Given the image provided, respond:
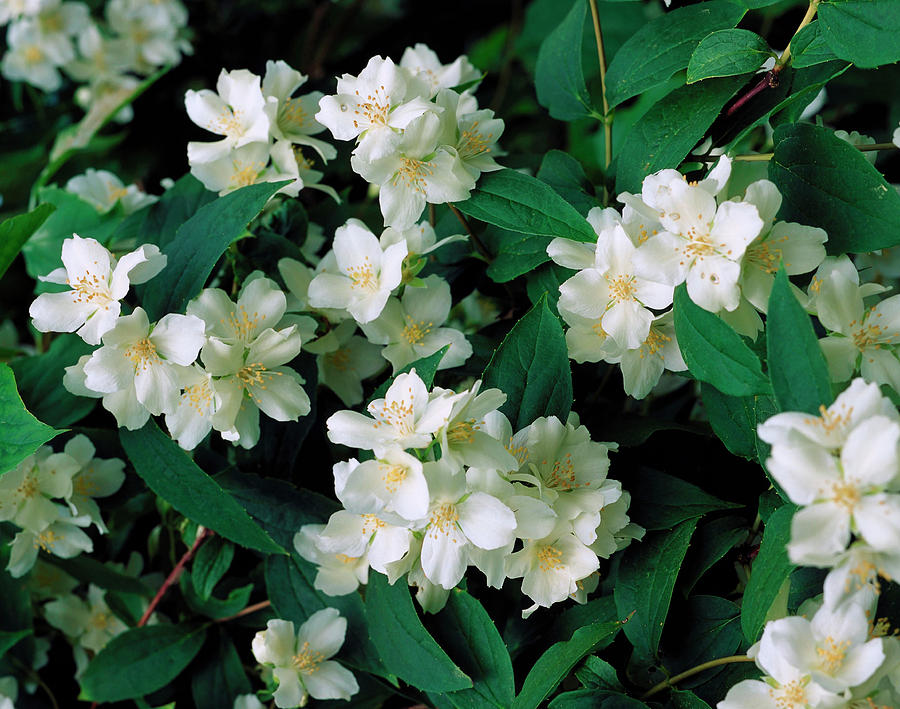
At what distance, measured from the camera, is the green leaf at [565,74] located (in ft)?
3.90

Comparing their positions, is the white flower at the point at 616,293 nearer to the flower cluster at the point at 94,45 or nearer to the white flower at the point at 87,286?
the white flower at the point at 87,286

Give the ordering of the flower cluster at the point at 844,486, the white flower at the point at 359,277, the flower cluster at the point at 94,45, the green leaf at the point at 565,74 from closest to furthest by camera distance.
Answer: the flower cluster at the point at 844,486 → the white flower at the point at 359,277 → the green leaf at the point at 565,74 → the flower cluster at the point at 94,45

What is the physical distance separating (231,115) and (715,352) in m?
0.73

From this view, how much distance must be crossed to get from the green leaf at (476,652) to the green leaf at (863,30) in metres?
0.70

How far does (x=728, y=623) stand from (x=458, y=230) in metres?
0.59

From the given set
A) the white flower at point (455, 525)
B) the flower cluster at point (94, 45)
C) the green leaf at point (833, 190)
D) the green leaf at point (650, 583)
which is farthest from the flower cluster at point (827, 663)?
the flower cluster at point (94, 45)

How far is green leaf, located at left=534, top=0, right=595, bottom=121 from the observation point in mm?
1188

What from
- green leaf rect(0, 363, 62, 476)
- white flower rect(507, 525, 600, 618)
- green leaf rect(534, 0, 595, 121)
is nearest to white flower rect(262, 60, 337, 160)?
green leaf rect(534, 0, 595, 121)

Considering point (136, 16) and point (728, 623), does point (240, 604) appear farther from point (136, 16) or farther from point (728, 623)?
point (136, 16)

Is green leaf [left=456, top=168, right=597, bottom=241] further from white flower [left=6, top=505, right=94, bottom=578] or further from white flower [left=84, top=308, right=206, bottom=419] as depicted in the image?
white flower [left=6, top=505, right=94, bottom=578]

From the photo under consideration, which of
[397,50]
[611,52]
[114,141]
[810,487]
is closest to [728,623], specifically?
[810,487]

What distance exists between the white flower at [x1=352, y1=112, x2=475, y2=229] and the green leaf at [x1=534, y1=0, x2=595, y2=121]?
0.32 metres

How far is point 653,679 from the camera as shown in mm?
955

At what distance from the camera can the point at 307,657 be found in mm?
1031
